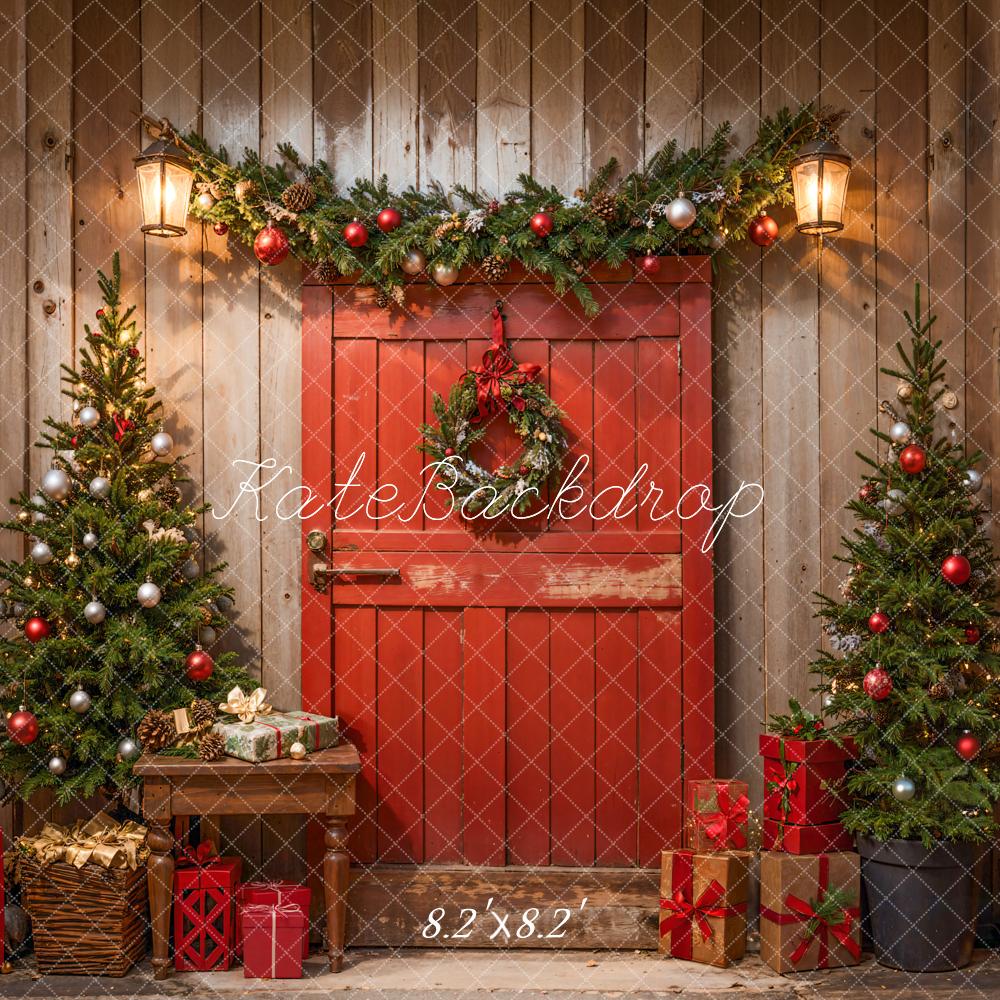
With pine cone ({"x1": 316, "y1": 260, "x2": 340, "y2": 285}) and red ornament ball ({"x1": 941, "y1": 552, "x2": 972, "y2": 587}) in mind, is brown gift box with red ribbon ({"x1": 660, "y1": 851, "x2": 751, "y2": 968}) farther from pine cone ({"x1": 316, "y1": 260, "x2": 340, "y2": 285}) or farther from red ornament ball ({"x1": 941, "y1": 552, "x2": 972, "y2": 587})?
pine cone ({"x1": 316, "y1": 260, "x2": 340, "y2": 285})

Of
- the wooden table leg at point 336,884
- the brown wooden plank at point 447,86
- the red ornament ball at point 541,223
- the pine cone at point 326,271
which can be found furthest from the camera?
the brown wooden plank at point 447,86

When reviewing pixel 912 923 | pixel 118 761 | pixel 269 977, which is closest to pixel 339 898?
pixel 269 977

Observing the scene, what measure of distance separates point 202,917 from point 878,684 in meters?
1.95

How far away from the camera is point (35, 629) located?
10.0ft

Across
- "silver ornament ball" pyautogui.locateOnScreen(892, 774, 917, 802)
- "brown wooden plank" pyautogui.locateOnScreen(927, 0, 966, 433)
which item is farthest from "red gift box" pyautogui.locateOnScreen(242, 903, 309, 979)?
"brown wooden plank" pyautogui.locateOnScreen(927, 0, 966, 433)

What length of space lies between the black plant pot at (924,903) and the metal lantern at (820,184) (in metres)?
1.76

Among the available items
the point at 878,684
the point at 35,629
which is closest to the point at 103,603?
the point at 35,629

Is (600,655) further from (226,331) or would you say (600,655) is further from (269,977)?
(226,331)

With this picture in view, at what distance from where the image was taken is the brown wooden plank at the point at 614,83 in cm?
338

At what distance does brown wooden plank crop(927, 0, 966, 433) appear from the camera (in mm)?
3375

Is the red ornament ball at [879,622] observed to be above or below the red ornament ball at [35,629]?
above

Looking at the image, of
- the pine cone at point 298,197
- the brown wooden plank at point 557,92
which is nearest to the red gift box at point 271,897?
the pine cone at point 298,197

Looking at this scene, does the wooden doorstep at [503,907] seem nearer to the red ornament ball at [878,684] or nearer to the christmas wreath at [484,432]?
the red ornament ball at [878,684]

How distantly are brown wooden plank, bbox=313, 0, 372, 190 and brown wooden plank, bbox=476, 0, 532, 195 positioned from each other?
35 centimetres
